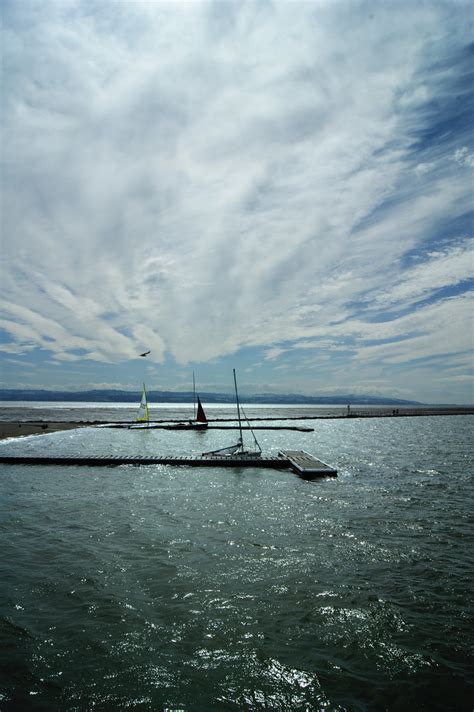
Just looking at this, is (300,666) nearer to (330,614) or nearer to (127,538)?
(330,614)

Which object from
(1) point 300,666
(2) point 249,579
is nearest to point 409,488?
(2) point 249,579

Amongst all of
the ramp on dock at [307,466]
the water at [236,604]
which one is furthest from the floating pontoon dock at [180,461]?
the water at [236,604]

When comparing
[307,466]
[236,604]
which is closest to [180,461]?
[307,466]

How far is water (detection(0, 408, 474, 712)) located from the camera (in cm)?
753

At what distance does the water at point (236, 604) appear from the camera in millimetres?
7527

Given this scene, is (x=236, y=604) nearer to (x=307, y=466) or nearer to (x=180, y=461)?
(x=307, y=466)

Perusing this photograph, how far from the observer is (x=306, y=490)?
82.9 ft

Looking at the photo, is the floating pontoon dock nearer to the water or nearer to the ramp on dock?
the ramp on dock

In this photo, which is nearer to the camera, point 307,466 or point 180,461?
point 307,466

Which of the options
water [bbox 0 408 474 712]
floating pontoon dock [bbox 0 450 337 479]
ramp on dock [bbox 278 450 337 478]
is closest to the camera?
water [bbox 0 408 474 712]

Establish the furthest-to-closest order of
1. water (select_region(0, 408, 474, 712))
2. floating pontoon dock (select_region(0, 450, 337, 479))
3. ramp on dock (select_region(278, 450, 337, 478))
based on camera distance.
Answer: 1. floating pontoon dock (select_region(0, 450, 337, 479))
2. ramp on dock (select_region(278, 450, 337, 478))
3. water (select_region(0, 408, 474, 712))

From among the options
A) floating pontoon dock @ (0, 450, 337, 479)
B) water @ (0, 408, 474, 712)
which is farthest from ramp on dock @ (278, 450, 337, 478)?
water @ (0, 408, 474, 712)

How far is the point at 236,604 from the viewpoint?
10.6 meters

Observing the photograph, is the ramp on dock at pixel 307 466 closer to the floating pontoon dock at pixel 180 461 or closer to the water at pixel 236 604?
the floating pontoon dock at pixel 180 461
